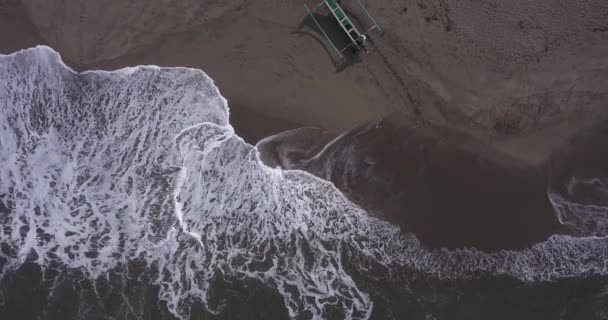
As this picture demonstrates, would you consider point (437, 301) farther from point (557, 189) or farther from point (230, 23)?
point (230, 23)

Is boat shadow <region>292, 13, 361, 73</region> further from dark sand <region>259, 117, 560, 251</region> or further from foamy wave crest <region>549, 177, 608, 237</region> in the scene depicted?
foamy wave crest <region>549, 177, 608, 237</region>

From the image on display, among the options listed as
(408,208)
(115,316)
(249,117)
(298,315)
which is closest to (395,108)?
(408,208)

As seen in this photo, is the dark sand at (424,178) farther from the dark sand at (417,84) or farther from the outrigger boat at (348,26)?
the outrigger boat at (348,26)

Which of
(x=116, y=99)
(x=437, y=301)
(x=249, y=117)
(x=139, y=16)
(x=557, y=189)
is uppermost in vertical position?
(x=139, y=16)

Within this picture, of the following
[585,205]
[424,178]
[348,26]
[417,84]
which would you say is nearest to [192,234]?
[424,178]

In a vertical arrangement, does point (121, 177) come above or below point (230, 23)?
below

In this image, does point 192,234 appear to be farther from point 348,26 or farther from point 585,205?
point 585,205

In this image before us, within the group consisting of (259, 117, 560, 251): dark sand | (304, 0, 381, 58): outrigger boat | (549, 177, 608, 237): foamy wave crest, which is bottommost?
(549, 177, 608, 237): foamy wave crest

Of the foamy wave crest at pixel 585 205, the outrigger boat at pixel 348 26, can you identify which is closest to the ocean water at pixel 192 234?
the foamy wave crest at pixel 585 205

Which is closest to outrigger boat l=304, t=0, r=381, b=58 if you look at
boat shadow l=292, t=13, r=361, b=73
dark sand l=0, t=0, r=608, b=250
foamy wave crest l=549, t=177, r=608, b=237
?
boat shadow l=292, t=13, r=361, b=73
